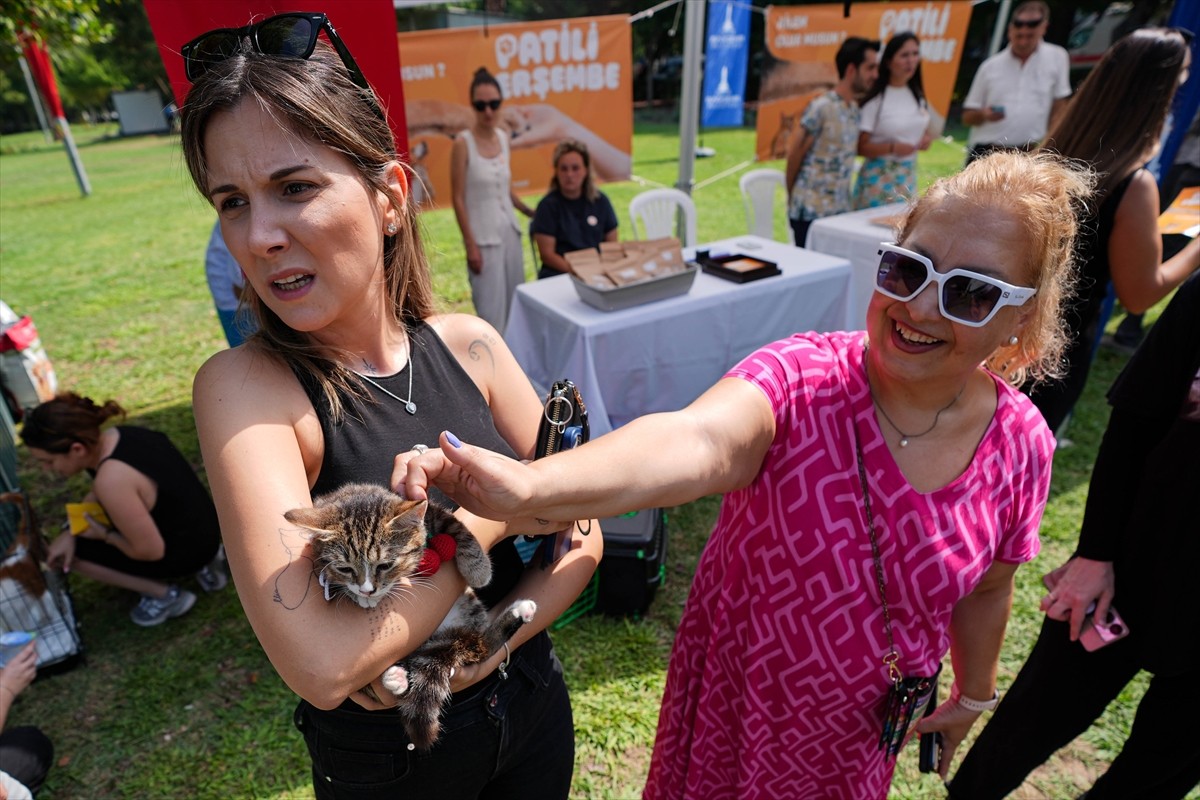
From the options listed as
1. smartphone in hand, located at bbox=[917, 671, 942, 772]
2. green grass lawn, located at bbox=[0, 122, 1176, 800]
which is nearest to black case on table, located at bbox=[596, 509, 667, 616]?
green grass lawn, located at bbox=[0, 122, 1176, 800]

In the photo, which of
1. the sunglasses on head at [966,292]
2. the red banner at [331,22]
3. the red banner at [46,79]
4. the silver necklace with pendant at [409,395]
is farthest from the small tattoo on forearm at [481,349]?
the red banner at [46,79]

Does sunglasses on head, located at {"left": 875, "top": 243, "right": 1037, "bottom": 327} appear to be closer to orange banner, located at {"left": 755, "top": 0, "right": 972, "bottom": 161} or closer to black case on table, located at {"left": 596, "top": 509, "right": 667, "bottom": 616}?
black case on table, located at {"left": 596, "top": 509, "right": 667, "bottom": 616}

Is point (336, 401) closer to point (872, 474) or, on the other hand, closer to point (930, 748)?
point (872, 474)

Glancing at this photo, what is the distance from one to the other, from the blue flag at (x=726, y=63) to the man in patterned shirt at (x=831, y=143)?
14.7 feet

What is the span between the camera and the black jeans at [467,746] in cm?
138

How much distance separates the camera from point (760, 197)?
784cm

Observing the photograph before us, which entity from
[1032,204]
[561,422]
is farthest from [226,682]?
[1032,204]

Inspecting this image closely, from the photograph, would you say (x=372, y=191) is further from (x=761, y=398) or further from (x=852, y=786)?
(x=852, y=786)

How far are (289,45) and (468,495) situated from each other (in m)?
0.98

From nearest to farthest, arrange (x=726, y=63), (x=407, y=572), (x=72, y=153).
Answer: (x=407, y=572) < (x=726, y=63) < (x=72, y=153)

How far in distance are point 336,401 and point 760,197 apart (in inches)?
294

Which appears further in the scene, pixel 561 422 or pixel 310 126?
pixel 561 422

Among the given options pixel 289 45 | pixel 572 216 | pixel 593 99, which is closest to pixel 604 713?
pixel 289 45

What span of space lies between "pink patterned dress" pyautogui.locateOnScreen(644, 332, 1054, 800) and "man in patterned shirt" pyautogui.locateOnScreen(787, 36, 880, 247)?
5.33 meters
